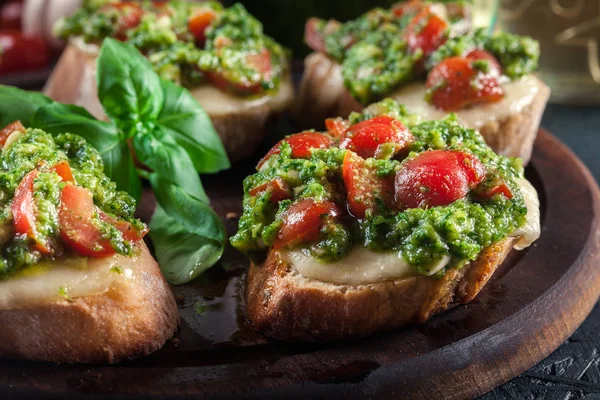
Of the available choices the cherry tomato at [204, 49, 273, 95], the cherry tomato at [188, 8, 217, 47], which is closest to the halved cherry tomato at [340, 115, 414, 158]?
the cherry tomato at [204, 49, 273, 95]

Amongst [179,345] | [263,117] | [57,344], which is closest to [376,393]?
[179,345]

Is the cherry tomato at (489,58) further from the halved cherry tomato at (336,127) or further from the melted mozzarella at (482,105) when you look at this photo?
the halved cherry tomato at (336,127)

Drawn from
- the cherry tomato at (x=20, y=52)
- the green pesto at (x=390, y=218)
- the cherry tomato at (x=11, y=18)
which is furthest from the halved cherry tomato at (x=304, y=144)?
the cherry tomato at (x=11, y=18)

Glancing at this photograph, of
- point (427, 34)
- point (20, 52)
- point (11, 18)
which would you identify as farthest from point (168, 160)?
point (11, 18)

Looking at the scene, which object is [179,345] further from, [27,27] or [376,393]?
[27,27]

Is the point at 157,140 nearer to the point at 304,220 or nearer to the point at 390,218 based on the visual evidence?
the point at 304,220

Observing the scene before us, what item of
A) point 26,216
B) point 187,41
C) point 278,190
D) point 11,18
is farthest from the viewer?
point 11,18
